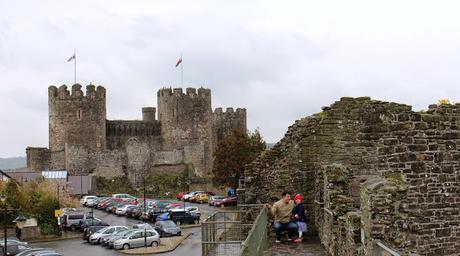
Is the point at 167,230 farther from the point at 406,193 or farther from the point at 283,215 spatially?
the point at 406,193

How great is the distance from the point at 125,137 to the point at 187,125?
709 cm

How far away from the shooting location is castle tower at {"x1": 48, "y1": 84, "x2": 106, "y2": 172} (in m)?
73.8

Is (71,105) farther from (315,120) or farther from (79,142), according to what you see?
(315,120)

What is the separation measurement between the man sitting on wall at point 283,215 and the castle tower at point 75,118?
5956 centimetres

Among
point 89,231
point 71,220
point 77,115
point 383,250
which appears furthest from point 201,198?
point 383,250

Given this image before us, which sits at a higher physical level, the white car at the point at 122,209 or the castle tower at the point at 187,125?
the castle tower at the point at 187,125

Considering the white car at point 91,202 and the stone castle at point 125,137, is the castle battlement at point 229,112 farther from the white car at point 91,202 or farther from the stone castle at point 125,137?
the white car at point 91,202

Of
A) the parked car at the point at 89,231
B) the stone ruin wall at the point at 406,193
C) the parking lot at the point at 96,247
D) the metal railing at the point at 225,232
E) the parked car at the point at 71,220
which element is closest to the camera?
the stone ruin wall at the point at 406,193

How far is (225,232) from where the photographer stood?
55.1 ft

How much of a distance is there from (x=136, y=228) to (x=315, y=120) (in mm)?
24742

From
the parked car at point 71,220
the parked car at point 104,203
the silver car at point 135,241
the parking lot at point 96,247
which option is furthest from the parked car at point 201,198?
the silver car at point 135,241

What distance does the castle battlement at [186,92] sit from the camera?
77062mm

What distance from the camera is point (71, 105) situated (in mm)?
73875

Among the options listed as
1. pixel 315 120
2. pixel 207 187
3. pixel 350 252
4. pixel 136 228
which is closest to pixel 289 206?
pixel 315 120
